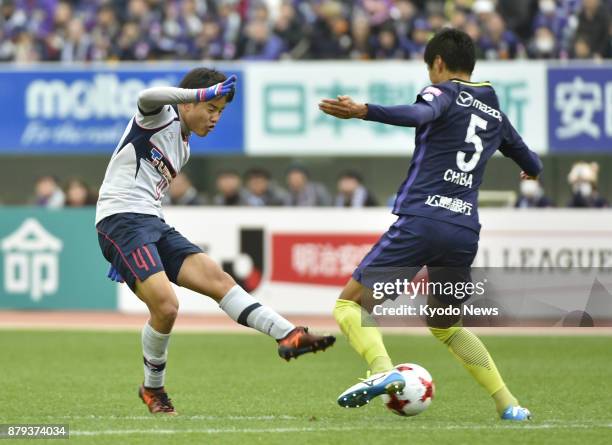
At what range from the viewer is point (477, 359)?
25.5 ft

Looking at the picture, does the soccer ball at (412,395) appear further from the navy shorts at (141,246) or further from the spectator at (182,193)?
the spectator at (182,193)

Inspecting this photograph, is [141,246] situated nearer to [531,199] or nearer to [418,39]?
[531,199]

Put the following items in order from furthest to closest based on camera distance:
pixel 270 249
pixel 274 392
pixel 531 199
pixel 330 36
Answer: pixel 330 36, pixel 270 249, pixel 531 199, pixel 274 392

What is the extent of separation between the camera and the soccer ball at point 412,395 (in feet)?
24.4

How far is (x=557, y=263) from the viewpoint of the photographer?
52.2ft

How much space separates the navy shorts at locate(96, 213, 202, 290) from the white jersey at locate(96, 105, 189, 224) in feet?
0.23

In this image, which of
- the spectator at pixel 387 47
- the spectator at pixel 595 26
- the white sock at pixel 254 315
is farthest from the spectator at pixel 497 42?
the white sock at pixel 254 315

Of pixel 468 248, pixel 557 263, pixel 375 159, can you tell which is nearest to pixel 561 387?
pixel 468 248

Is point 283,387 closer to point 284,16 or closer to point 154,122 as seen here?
point 154,122

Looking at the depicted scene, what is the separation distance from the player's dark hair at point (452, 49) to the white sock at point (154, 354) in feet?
7.74

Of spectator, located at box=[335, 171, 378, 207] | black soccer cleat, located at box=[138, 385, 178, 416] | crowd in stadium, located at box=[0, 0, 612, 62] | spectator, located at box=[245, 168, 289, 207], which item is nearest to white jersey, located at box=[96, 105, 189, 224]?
black soccer cleat, located at box=[138, 385, 178, 416]

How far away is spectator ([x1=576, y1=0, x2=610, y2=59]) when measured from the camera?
18.1 metres

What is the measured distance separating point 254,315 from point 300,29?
41.1 feet

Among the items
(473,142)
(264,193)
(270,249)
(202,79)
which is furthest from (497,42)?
(473,142)
